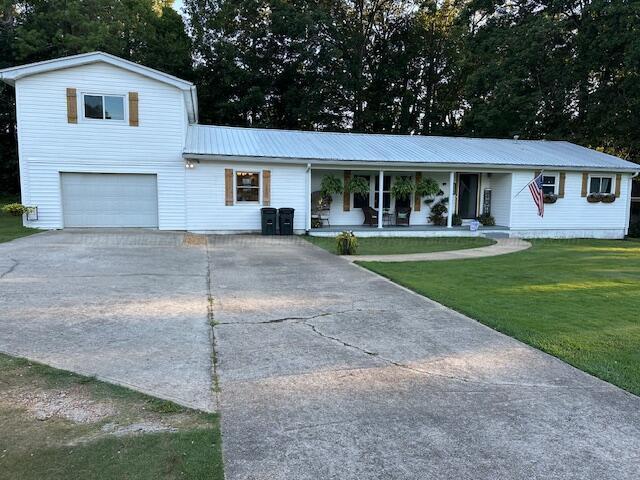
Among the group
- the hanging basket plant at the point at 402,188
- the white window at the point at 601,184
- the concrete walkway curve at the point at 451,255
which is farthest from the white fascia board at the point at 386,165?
the concrete walkway curve at the point at 451,255

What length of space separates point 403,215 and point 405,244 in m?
3.94

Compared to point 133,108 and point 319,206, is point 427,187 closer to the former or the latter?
point 319,206

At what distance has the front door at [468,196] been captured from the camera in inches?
739

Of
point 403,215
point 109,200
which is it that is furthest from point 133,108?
point 403,215

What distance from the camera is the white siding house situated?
549 inches

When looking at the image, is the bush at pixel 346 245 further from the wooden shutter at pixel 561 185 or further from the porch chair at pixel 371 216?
the wooden shutter at pixel 561 185

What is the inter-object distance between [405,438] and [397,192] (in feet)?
48.0

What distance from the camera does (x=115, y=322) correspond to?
5.08m

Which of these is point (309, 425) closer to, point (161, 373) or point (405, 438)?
point (405, 438)

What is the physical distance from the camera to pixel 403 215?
17.6 m

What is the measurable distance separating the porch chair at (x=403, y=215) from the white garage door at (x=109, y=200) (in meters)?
8.94

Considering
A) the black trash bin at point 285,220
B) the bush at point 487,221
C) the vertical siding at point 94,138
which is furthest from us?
the bush at point 487,221

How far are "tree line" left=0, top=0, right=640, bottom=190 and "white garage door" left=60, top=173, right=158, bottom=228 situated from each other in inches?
531

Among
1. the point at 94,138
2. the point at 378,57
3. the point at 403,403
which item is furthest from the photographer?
the point at 378,57
